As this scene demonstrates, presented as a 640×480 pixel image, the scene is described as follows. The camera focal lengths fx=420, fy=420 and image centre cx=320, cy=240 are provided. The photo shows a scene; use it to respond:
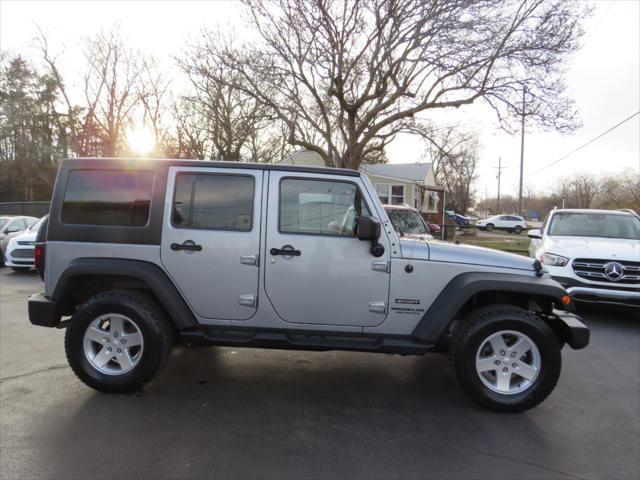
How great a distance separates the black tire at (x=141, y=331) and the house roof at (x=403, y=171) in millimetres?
25256

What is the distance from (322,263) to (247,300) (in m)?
0.73

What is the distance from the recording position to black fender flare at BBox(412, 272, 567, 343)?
3.43 meters

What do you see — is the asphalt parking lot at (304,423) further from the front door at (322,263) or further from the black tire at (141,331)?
the front door at (322,263)

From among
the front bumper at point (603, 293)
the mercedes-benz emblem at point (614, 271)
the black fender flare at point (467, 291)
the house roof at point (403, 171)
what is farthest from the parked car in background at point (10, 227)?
the house roof at point (403, 171)

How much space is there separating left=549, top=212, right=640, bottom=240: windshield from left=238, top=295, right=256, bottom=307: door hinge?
618 centimetres

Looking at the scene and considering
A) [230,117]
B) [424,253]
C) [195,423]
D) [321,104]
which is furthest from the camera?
[230,117]

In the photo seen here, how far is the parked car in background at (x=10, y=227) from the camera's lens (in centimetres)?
1131

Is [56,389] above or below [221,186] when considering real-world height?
below

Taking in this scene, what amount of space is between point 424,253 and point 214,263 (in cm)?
180

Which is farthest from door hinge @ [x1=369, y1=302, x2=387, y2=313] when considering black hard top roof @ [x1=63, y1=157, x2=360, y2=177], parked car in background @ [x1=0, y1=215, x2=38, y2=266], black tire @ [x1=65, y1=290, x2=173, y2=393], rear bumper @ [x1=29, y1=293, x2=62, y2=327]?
parked car in background @ [x1=0, y1=215, x2=38, y2=266]

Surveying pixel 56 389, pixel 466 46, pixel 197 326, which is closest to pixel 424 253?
pixel 197 326

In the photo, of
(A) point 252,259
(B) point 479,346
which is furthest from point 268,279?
(B) point 479,346

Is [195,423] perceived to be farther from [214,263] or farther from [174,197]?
[174,197]

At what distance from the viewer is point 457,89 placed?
16078mm
